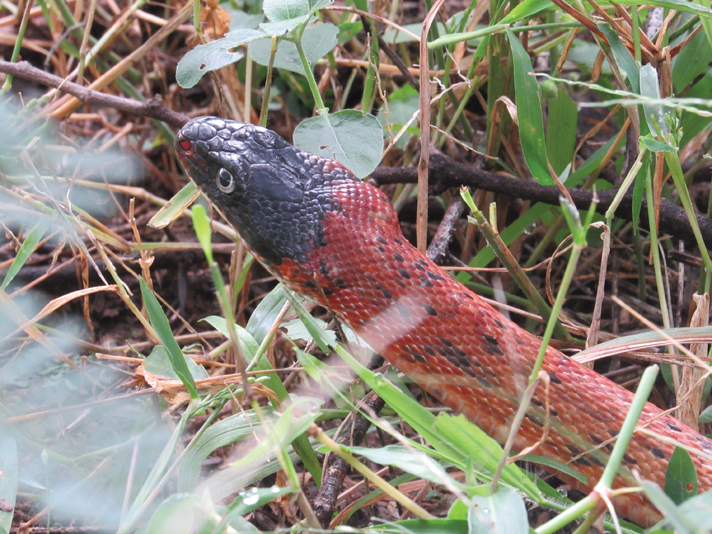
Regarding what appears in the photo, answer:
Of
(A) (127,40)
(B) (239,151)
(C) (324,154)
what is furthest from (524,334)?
(A) (127,40)

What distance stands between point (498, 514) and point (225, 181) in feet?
4.71

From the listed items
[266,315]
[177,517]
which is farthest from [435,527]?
[266,315]

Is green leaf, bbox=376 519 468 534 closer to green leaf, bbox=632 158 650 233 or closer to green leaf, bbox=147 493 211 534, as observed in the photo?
green leaf, bbox=147 493 211 534

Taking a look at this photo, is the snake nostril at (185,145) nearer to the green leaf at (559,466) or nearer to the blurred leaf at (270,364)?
the blurred leaf at (270,364)

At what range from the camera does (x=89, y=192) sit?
3209 millimetres

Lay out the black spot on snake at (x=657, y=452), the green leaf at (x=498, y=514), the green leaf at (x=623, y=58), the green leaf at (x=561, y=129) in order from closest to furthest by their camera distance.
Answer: the green leaf at (x=498, y=514)
the black spot on snake at (x=657, y=452)
the green leaf at (x=623, y=58)
the green leaf at (x=561, y=129)

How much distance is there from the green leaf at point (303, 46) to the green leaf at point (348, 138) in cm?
28

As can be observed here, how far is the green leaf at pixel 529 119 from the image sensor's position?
2.17m

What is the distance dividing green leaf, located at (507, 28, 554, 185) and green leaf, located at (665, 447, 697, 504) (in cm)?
102

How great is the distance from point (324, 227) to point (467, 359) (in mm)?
635

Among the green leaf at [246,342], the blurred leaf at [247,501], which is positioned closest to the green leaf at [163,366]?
the green leaf at [246,342]

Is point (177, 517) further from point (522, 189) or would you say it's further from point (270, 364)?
point (522, 189)

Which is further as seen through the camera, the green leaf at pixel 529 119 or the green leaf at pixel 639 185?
the green leaf at pixel 529 119

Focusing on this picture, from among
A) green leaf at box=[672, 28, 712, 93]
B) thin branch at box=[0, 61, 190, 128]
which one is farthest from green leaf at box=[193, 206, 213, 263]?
green leaf at box=[672, 28, 712, 93]
